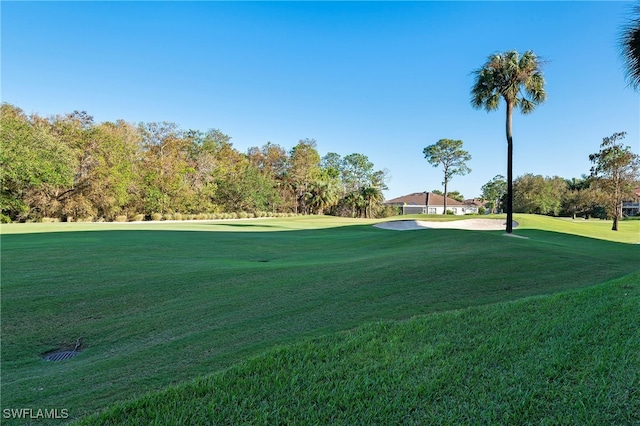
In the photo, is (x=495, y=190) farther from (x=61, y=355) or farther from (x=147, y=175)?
(x=61, y=355)

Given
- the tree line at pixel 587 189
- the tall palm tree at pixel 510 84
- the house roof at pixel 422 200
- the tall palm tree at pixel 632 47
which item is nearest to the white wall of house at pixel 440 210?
the house roof at pixel 422 200

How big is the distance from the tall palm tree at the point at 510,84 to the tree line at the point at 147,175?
29.8 metres

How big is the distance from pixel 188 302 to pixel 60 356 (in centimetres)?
177

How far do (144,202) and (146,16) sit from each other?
23139mm

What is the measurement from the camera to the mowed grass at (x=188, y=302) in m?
3.19

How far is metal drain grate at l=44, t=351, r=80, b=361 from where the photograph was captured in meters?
3.88

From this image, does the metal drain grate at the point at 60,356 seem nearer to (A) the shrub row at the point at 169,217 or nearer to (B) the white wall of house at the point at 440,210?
(A) the shrub row at the point at 169,217

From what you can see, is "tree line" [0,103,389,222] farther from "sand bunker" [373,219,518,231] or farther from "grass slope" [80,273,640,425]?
"grass slope" [80,273,640,425]

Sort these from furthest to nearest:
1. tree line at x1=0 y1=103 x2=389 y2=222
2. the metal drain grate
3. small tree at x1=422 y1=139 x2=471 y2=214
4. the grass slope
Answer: small tree at x1=422 y1=139 x2=471 y2=214, tree line at x1=0 y1=103 x2=389 y2=222, the metal drain grate, the grass slope

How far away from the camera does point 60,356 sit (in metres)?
3.97

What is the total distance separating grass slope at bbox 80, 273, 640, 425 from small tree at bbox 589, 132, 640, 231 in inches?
1164

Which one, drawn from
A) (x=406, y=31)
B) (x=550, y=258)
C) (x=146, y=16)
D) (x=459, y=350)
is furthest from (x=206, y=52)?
(x=459, y=350)

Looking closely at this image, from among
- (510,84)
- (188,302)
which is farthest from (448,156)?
(188,302)

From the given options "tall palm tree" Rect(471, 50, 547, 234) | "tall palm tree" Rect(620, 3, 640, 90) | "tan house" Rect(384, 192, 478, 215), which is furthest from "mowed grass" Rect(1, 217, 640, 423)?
"tan house" Rect(384, 192, 478, 215)
